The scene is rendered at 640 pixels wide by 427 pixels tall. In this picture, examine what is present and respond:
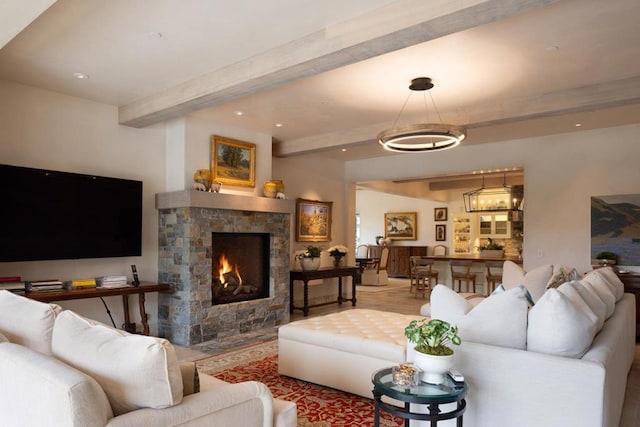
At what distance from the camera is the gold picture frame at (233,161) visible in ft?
19.7

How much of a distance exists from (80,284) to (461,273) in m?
7.28

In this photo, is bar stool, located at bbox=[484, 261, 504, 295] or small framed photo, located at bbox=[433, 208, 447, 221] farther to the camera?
small framed photo, located at bbox=[433, 208, 447, 221]

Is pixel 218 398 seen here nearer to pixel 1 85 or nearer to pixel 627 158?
pixel 1 85

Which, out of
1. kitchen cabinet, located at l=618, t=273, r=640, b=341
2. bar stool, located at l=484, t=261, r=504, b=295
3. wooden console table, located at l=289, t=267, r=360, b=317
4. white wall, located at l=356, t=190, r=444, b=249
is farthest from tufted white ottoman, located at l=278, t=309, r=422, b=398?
white wall, located at l=356, t=190, r=444, b=249

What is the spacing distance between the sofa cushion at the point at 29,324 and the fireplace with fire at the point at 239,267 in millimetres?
3507

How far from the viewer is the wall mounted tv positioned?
174 inches

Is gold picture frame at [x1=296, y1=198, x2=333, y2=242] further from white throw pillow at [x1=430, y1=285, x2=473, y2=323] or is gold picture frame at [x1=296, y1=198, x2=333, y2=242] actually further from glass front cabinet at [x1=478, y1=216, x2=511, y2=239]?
glass front cabinet at [x1=478, y1=216, x2=511, y2=239]

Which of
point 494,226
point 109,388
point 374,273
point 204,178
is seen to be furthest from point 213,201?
point 494,226

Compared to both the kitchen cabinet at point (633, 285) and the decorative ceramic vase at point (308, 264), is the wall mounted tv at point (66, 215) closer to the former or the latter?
the decorative ceramic vase at point (308, 264)

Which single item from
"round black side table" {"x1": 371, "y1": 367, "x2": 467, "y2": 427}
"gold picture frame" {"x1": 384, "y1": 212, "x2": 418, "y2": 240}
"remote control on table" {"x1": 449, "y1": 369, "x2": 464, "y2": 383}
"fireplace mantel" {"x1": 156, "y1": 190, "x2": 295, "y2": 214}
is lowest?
"round black side table" {"x1": 371, "y1": 367, "x2": 467, "y2": 427}

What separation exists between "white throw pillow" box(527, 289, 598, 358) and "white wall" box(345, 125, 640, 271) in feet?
16.4

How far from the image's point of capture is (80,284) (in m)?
4.80

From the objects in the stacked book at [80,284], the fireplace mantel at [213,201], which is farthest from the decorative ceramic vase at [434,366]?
the stacked book at [80,284]

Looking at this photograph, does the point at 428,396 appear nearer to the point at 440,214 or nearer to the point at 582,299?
the point at 582,299
